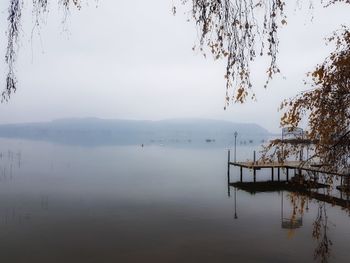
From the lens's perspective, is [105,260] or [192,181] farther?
[192,181]

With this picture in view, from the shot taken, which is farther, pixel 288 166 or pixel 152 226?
pixel 288 166

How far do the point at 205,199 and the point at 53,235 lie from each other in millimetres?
16194

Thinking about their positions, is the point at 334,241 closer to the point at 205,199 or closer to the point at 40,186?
the point at 205,199

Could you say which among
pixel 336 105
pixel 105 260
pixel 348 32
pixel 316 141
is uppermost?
pixel 348 32

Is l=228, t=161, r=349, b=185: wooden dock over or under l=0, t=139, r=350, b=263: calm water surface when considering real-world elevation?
over

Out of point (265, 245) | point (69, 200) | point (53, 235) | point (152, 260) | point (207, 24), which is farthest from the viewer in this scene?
point (69, 200)

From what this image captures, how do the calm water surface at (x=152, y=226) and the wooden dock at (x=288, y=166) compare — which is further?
the calm water surface at (x=152, y=226)

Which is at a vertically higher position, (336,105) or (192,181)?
(336,105)

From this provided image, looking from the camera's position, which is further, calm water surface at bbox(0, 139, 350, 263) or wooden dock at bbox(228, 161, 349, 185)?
calm water surface at bbox(0, 139, 350, 263)

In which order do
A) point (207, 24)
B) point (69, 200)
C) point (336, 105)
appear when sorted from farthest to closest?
point (69, 200)
point (336, 105)
point (207, 24)

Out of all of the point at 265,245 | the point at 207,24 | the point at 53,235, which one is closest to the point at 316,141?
the point at 207,24

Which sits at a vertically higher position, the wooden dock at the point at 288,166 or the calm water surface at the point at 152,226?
the wooden dock at the point at 288,166

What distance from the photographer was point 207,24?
10.5 feet

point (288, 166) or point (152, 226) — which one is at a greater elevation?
point (288, 166)
